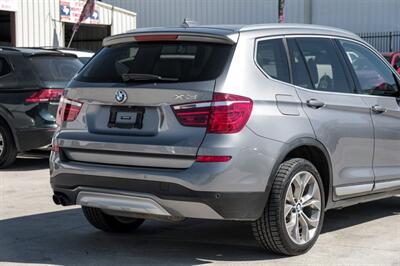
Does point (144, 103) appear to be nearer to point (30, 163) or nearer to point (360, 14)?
point (30, 163)

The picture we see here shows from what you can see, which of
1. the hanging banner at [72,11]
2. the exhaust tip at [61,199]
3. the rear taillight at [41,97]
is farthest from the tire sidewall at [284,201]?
the hanging banner at [72,11]

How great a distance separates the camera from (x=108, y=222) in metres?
5.94

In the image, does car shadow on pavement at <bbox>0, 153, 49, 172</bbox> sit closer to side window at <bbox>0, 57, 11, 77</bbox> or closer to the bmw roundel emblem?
side window at <bbox>0, 57, 11, 77</bbox>

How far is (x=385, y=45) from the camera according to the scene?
28516 millimetres

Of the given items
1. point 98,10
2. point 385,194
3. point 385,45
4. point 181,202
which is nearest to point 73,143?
point 181,202

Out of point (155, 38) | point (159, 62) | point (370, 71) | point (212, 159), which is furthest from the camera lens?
point (370, 71)

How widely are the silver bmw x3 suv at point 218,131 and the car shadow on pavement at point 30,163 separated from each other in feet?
16.5

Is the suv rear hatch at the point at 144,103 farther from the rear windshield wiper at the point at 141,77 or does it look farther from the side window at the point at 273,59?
the side window at the point at 273,59

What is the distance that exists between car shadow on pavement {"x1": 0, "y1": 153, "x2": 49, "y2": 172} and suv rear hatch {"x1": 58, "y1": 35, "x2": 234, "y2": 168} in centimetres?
498

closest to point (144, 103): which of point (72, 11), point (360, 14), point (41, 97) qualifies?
point (41, 97)

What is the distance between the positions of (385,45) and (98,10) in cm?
1262

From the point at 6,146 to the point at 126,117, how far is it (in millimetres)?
5399

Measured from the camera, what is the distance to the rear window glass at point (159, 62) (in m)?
4.81

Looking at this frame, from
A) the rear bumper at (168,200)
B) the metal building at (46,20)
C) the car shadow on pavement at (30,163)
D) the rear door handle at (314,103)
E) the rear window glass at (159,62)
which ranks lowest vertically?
the car shadow on pavement at (30,163)
